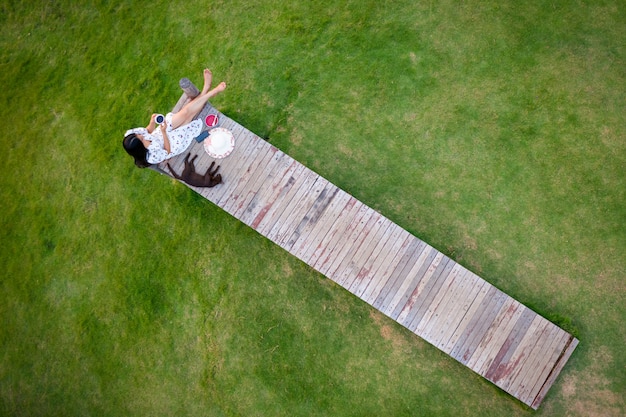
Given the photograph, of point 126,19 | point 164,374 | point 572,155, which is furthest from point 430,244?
point 126,19

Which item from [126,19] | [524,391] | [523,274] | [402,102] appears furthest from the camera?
[126,19]

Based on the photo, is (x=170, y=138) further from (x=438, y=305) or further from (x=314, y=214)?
(x=438, y=305)

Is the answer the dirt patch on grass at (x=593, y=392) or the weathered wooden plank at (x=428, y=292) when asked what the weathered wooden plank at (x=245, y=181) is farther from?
the dirt patch on grass at (x=593, y=392)

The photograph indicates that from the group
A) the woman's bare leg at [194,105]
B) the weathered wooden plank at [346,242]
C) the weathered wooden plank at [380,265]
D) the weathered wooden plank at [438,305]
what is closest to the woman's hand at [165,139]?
the woman's bare leg at [194,105]

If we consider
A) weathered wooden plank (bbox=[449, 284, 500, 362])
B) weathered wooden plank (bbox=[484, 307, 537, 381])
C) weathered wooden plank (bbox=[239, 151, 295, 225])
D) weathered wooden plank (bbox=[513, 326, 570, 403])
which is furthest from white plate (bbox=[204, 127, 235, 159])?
weathered wooden plank (bbox=[513, 326, 570, 403])

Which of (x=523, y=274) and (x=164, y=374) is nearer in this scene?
(x=523, y=274)

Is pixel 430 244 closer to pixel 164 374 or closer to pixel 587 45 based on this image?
pixel 587 45
